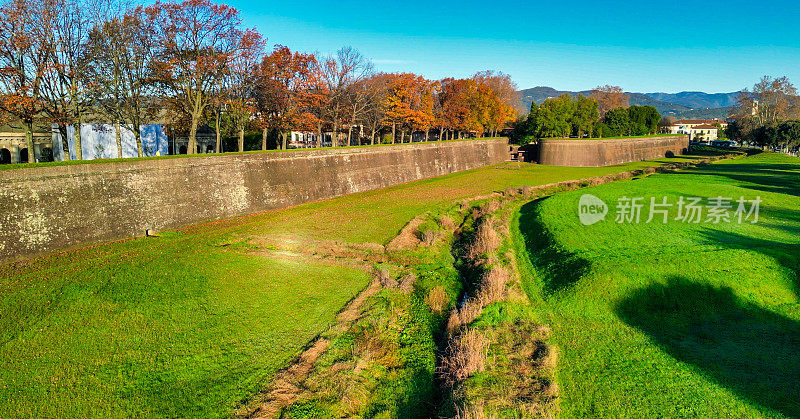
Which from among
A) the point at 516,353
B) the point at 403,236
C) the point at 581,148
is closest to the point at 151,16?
the point at 403,236

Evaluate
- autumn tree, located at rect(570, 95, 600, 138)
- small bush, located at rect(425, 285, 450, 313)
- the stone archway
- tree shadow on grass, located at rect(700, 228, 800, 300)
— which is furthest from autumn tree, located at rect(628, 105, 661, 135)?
the stone archway

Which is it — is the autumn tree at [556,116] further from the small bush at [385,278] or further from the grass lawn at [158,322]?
the small bush at [385,278]

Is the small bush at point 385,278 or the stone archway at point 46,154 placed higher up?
the stone archway at point 46,154

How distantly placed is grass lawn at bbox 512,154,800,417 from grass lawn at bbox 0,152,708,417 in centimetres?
567

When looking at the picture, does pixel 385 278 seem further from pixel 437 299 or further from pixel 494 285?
pixel 494 285

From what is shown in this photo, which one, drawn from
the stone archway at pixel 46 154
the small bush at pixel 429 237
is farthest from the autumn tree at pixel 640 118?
the stone archway at pixel 46 154

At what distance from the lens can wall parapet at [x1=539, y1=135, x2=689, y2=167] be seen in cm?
4731

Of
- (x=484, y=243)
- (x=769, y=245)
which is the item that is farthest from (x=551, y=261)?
(x=769, y=245)

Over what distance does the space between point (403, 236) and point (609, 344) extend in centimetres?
908

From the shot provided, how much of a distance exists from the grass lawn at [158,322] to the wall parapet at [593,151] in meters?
38.6

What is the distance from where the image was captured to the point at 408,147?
32.9 metres

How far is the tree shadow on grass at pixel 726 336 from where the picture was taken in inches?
261

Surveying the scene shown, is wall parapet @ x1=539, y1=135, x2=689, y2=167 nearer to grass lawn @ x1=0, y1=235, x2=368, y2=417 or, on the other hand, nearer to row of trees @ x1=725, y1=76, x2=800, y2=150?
row of trees @ x1=725, y1=76, x2=800, y2=150

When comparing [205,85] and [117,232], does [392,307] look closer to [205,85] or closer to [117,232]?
[117,232]
